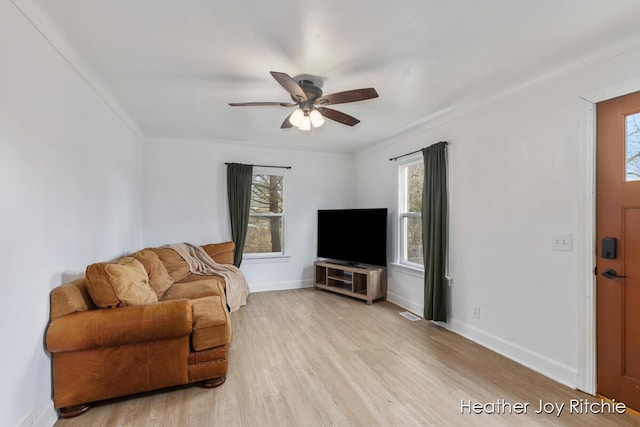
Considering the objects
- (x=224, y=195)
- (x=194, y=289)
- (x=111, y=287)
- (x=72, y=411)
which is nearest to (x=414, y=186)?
(x=224, y=195)

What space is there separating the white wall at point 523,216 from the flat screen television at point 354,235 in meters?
1.23

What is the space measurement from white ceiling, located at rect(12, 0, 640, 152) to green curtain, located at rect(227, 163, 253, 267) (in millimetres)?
1751

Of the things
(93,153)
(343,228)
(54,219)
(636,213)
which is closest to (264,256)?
(343,228)

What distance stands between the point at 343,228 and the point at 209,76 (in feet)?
10.2

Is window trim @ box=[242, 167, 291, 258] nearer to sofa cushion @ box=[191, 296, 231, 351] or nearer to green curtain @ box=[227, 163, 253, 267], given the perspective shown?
green curtain @ box=[227, 163, 253, 267]

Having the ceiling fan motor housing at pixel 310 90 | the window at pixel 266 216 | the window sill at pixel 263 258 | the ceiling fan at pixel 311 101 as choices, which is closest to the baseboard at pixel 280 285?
the window sill at pixel 263 258

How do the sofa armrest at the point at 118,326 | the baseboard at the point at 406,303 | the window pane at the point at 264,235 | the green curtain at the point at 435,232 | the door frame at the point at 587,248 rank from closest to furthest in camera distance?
the sofa armrest at the point at 118,326 < the door frame at the point at 587,248 < the green curtain at the point at 435,232 < the baseboard at the point at 406,303 < the window pane at the point at 264,235

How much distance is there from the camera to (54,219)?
1.98m

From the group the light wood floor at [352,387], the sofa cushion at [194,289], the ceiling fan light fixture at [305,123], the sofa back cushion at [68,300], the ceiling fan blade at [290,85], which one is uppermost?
the ceiling fan blade at [290,85]

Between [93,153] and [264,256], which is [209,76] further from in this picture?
[264,256]

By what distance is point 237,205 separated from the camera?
4863 mm

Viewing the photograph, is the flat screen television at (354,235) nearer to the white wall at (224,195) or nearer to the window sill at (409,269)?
the window sill at (409,269)

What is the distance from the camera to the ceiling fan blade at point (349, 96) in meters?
2.29

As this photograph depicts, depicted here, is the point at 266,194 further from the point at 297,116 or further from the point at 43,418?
the point at 43,418
